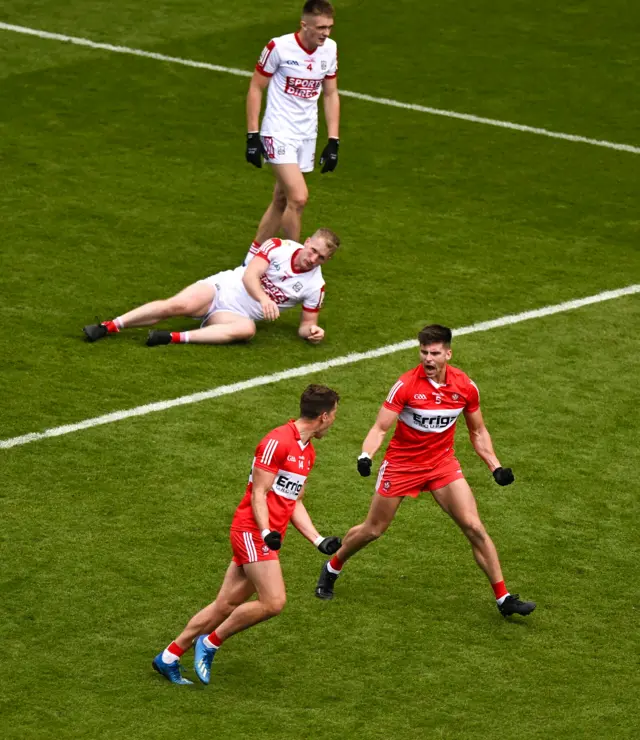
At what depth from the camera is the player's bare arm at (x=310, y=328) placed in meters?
13.8

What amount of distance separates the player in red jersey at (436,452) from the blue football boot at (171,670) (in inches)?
65.0

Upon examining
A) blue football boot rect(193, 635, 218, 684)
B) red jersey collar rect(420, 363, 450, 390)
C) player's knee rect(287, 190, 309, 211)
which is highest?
red jersey collar rect(420, 363, 450, 390)

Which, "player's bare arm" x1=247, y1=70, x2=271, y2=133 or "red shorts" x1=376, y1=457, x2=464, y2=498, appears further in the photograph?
"player's bare arm" x1=247, y1=70, x2=271, y2=133

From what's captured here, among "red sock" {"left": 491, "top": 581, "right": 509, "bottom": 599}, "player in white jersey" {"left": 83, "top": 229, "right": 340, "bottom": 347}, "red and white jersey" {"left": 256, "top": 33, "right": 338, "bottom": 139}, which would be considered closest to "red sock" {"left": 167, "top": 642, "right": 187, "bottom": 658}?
"red sock" {"left": 491, "top": 581, "right": 509, "bottom": 599}

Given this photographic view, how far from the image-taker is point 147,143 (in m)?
19.1

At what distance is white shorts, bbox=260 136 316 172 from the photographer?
14.6 m

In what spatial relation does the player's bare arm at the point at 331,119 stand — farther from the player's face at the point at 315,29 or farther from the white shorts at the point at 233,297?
the white shorts at the point at 233,297

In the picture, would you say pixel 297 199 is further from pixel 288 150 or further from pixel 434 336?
pixel 434 336

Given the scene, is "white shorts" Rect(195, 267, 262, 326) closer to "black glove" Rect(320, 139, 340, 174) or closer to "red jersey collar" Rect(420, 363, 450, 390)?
"black glove" Rect(320, 139, 340, 174)

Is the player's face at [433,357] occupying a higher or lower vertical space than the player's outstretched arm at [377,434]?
higher

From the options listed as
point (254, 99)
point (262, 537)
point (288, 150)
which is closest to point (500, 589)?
point (262, 537)

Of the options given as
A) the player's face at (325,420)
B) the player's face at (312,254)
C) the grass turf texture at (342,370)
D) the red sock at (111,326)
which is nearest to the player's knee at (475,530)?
the grass turf texture at (342,370)

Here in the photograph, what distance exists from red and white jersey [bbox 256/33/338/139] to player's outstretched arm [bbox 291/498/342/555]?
6.49m

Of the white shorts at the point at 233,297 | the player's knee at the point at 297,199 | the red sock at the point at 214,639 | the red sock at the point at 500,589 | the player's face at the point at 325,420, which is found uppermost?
the player's face at the point at 325,420
